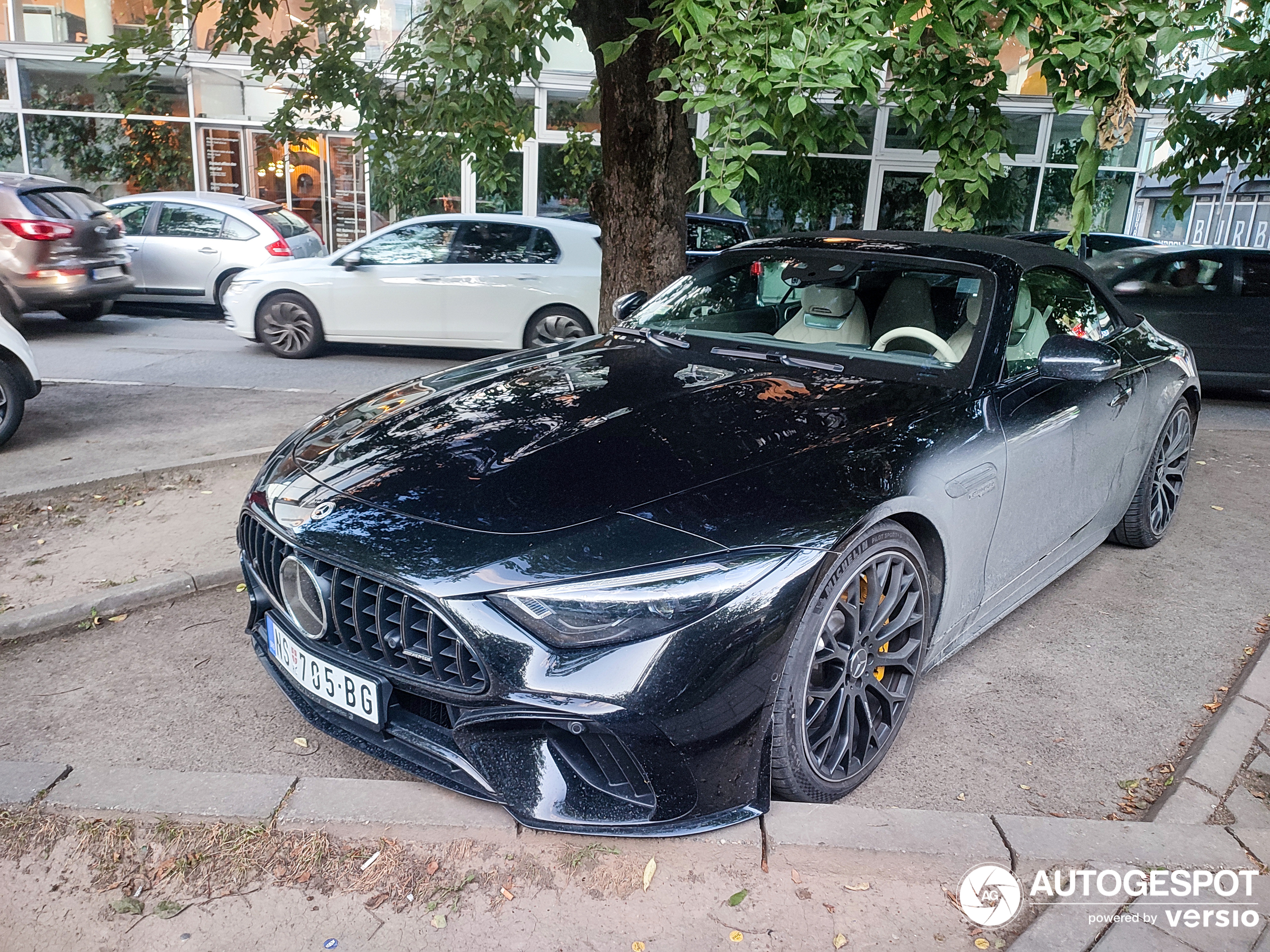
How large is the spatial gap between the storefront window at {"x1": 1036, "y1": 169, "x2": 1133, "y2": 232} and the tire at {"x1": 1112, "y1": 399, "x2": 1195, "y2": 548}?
13.0 meters

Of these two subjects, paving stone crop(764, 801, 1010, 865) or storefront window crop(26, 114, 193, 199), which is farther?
storefront window crop(26, 114, 193, 199)

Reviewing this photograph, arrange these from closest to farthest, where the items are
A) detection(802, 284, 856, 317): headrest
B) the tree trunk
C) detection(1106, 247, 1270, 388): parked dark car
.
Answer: detection(802, 284, 856, 317): headrest, the tree trunk, detection(1106, 247, 1270, 388): parked dark car

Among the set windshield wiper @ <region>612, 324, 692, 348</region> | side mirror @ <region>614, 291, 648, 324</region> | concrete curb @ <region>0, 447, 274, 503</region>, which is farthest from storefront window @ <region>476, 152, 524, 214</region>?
windshield wiper @ <region>612, 324, 692, 348</region>

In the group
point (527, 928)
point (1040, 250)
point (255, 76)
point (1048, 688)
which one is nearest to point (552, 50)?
point (255, 76)

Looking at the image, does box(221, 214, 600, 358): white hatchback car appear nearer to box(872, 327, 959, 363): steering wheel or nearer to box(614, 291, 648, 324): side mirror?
box(614, 291, 648, 324): side mirror

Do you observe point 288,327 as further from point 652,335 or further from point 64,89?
point 64,89

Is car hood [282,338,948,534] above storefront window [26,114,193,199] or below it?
below

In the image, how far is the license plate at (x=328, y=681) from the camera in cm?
255

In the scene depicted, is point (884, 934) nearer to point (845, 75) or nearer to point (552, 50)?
point (845, 75)

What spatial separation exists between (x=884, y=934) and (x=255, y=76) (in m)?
7.61

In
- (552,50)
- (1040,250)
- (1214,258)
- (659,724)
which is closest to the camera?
(659,724)

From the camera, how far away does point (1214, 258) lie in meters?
9.62

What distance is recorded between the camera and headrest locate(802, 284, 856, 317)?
12.8ft

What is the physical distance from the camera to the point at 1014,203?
17.1m
